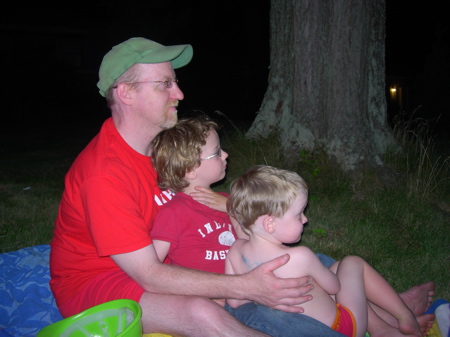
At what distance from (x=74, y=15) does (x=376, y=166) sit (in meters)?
23.1

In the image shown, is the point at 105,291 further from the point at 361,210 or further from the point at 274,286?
the point at 361,210

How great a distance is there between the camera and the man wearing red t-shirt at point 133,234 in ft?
6.34

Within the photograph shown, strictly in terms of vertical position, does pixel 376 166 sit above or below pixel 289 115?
below

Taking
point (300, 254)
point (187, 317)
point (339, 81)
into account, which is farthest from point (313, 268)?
point (339, 81)

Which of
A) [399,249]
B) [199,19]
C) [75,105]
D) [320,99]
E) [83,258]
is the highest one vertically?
[199,19]

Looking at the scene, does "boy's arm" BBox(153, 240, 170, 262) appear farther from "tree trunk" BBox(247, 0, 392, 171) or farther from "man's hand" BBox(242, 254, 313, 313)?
"tree trunk" BBox(247, 0, 392, 171)

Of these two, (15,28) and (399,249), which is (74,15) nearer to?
(15,28)

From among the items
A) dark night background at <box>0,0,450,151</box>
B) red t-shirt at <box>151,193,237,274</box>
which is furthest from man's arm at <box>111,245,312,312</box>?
dark night background at <box>0,0,450,151</box>

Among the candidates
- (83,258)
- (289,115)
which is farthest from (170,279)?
(289,115)

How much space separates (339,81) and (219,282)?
369cm

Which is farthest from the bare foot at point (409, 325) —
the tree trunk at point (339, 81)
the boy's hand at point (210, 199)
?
the tree trunk at point (339, 81)

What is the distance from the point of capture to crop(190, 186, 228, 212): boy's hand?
2.41m

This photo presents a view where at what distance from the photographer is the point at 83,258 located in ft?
7.14

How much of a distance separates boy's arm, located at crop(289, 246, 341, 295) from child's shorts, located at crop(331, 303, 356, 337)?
4.5 inches
